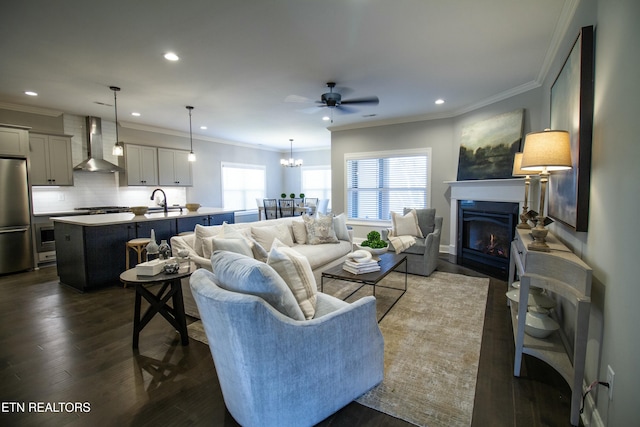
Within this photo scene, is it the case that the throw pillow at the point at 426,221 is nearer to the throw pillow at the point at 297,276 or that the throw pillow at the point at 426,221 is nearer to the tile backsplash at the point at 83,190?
the throw pillow at the point at 297,276

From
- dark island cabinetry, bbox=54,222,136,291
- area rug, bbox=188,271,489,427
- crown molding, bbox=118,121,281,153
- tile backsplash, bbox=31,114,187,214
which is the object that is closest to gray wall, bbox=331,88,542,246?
area rug, bbox=188,271,489,427

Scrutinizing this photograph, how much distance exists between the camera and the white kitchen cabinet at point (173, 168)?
6.65 m

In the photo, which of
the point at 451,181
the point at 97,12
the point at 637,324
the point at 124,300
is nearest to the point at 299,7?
the point at 97,12

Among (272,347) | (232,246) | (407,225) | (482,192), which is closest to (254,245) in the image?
A: (232,246)

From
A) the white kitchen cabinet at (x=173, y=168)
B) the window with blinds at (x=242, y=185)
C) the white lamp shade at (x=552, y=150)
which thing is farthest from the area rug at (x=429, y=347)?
the window with blinds at (x=242, y=185)

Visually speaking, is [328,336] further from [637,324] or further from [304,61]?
[304,61]

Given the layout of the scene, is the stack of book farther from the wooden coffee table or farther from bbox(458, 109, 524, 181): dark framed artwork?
bbox(458, 109, 524, 181): dark framed artwork

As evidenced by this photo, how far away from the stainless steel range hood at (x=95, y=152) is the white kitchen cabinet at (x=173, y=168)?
0.91 m

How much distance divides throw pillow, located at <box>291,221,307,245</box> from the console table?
2.75 m

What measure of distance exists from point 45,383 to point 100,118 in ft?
17.8

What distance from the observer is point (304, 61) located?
3295mm

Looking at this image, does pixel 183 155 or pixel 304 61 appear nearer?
pixel 304 61

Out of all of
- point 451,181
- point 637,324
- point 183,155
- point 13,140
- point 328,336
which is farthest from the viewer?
point 183,155

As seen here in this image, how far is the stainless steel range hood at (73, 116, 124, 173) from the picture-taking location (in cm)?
548
